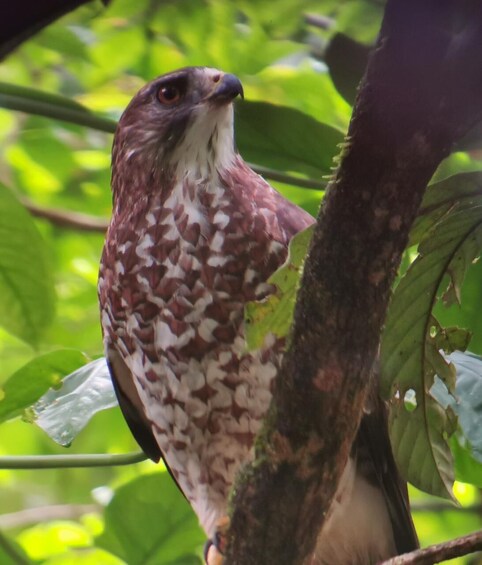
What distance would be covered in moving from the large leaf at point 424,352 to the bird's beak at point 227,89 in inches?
24.0

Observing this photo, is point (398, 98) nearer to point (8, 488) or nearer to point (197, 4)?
point (197, 4)

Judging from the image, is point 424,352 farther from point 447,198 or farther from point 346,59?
point 346,59

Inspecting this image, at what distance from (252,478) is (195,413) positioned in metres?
0.62

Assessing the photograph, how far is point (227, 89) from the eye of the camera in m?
1.97

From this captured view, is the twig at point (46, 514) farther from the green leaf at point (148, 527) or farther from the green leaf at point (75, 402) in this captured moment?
the green leaf at point (75, 402)

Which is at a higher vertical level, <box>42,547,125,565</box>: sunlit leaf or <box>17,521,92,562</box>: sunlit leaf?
<box>42,547,125,565</box>: sunlit leaf

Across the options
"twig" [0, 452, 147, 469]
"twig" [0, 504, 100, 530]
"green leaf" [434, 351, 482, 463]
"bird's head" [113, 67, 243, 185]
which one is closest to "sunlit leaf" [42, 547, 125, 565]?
"twig" [0, 504, 100, 530]

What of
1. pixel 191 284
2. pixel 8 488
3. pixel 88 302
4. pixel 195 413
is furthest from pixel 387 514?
pixel 8 488

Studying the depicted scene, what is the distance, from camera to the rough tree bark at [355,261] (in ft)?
2.68

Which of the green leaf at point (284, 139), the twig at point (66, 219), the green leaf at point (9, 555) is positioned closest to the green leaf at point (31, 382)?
the green leaf at point (9, 555)

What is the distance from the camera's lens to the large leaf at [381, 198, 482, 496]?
52.6 inches

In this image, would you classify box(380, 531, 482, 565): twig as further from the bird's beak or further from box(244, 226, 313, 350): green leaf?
the bird's beak

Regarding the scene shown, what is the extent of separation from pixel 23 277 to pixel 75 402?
31 centimetres

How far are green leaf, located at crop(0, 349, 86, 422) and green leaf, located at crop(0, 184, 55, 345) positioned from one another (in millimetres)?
106
